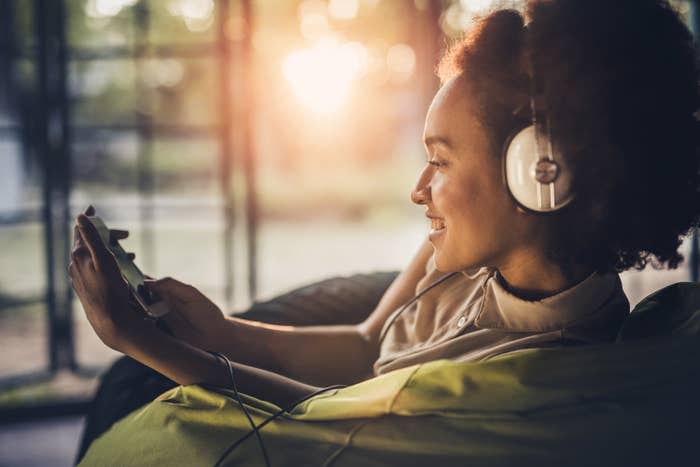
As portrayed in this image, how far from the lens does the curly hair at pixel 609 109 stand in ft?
2.48

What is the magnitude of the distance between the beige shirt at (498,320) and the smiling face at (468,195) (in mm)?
67

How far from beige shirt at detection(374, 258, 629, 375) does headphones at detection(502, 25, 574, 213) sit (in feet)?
0.40

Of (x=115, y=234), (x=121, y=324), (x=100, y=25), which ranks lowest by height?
(x=121, y=324)

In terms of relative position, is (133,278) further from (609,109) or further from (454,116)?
(609,109)

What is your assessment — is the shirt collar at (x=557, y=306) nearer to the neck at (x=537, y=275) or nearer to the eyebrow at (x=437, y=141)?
the neck at (x=537, y=275)

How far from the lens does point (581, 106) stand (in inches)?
29.8

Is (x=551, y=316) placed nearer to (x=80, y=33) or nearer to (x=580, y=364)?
(x=580, y=364)

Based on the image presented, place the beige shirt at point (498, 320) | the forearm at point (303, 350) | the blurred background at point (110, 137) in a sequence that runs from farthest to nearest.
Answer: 1. the blurred background at point (110, 137)
2. the forearm at point (303, 350)
3. the beige shirt at point (498, 320)

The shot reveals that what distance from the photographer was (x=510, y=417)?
68 centimetres

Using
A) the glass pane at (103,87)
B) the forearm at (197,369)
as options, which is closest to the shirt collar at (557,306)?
the forearm at (197,369)

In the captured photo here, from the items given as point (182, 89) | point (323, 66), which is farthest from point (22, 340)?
point (323, 66)

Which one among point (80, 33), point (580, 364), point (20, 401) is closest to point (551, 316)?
point (580, 364)

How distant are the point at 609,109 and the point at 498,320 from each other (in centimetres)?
29

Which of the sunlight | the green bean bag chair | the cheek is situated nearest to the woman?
the cheek
